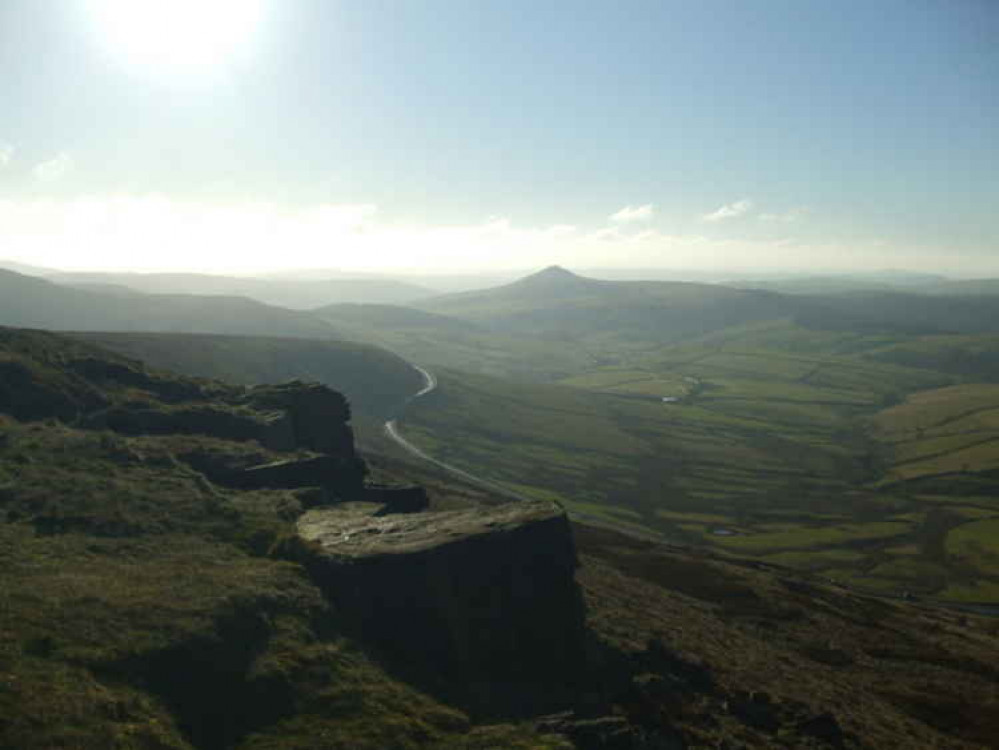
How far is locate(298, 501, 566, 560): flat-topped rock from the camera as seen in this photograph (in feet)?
125

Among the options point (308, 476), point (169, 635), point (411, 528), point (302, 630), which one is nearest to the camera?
point (169, 635)

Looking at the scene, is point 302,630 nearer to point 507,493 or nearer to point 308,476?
point 308,476

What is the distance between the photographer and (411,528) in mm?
41312

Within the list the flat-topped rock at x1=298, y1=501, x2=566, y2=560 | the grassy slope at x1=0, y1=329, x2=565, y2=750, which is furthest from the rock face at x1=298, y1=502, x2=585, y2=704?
the grassy slope at x1=0, y1=329, x2=565, y2=750

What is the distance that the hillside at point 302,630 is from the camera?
26.8 metres

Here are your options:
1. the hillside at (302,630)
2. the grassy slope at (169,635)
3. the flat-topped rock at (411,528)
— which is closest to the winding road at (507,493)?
the hillside at (302,630)

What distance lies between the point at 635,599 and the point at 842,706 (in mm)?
18652

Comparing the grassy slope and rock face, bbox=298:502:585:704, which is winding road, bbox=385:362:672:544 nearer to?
rock face, bbox=298:502:585:704

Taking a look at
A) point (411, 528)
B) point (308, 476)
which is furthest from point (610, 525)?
point (411, 528)

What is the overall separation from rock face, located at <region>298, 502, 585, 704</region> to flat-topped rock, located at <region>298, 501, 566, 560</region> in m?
0.12

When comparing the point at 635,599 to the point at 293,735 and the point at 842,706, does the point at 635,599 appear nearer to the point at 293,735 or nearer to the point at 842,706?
the point at 842,706

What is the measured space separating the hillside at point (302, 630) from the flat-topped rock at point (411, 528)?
22 centimetres

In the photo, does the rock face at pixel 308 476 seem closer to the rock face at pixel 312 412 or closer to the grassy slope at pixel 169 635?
the grassy slope at pixel 169 635

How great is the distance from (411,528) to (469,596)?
6498 millimetres
